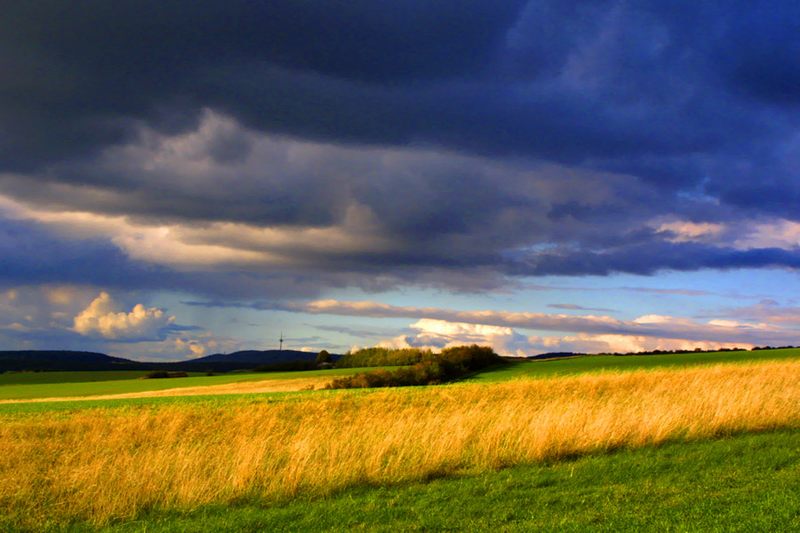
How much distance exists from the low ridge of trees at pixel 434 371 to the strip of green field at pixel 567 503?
50.6 m

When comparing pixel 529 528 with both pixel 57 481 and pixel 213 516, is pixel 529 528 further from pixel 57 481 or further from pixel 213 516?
pixel 57 481

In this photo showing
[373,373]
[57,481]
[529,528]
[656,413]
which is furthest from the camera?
[373,373]

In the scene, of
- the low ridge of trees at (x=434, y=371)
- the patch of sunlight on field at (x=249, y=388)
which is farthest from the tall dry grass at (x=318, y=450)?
the low ridge of trees at (x=434, y=371)

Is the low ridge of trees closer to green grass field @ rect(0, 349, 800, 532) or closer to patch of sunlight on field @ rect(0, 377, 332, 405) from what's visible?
patch of sunlight on field @ rect(0, 377, 332, 405)

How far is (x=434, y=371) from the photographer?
72.7m

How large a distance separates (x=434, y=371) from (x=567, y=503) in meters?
61.6

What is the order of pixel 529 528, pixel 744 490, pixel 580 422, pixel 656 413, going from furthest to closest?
pixel 656 413
pixel 580 422
pixel 744 490
pixel 529 528

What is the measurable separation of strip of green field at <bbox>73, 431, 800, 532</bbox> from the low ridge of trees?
5063 centimetres

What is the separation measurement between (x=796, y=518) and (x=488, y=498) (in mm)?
5036

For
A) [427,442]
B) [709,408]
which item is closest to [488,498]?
[427,442]

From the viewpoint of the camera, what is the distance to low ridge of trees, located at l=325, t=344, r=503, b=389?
67438 mm

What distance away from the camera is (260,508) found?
1255 centimetres

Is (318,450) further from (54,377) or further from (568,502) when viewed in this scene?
(54,377)

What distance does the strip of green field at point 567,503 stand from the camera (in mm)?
10266
